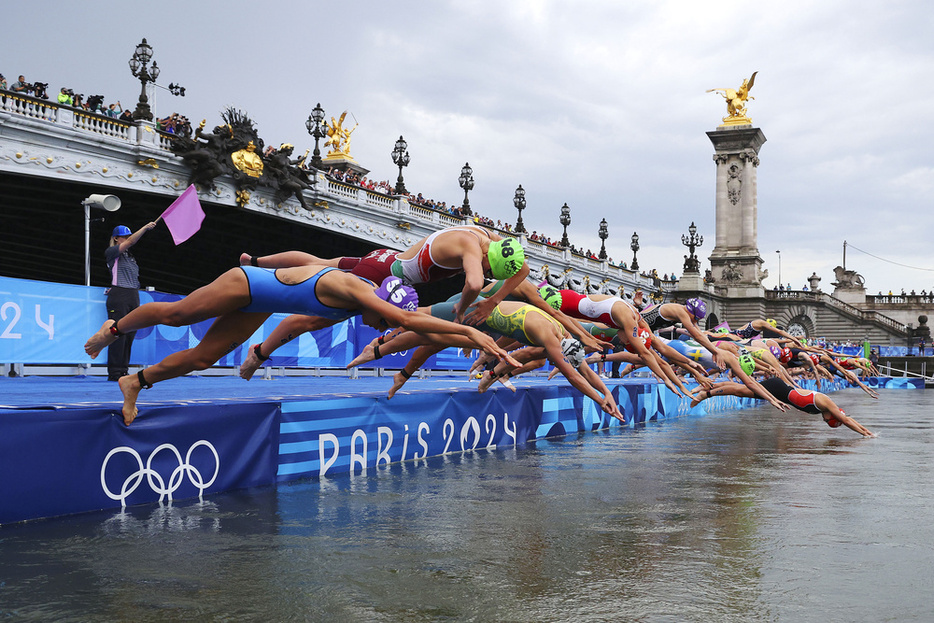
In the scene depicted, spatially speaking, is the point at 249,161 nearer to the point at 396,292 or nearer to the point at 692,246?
the point at 396,292

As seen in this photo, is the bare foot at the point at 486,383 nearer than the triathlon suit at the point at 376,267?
No

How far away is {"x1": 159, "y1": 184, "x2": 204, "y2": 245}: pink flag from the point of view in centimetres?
909

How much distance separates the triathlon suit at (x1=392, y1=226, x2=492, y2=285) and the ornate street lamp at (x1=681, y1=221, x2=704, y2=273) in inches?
3172

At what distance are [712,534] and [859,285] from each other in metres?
117

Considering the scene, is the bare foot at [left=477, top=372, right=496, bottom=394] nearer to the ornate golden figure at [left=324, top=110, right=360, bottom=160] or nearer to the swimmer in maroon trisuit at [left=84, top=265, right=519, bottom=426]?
the swimmer in maroon trisuit at [left=84, top=265, right=519, bottom=426]

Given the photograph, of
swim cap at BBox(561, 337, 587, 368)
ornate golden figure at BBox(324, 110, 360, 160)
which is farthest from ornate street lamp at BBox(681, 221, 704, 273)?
swim cap at BBox(561, 337, 587, 368)

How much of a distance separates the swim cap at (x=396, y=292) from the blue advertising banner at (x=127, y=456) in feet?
7.37

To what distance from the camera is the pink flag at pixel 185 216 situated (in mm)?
9086

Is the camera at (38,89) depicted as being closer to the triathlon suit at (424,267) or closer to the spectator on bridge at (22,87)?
the spectator on bridge at (22,87)

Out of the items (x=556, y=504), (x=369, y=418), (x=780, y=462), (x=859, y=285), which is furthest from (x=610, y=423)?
(x=859, y=285)

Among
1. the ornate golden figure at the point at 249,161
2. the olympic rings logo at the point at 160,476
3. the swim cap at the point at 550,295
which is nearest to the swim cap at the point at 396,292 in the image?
the olympic rings logo at the point at 160,476

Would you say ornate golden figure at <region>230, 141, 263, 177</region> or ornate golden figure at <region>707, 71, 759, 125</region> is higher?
ornate golden figure at <region>707, 71, 759, 125</region>

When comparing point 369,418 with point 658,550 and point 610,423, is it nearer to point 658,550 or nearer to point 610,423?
point 658,550

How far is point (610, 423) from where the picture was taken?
17.2m
